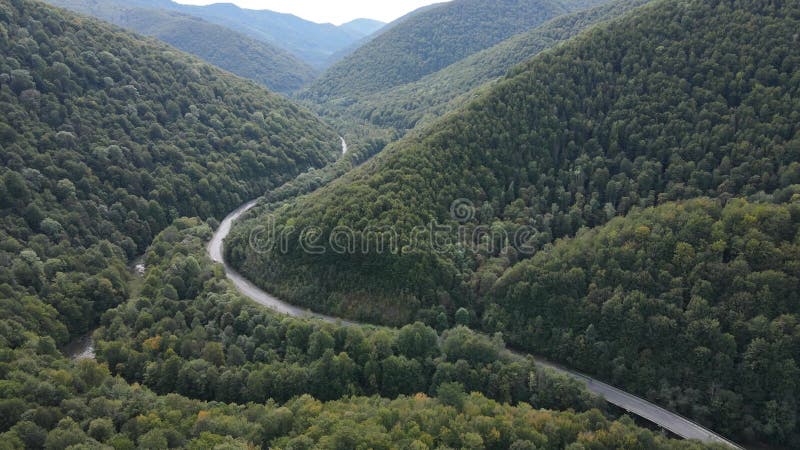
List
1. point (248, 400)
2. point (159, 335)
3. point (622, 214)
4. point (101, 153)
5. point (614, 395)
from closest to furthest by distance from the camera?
1. point (248, 400)
2. point (614, 395)
3. point (159, 335)
4. point (622, 214)
5. point (101, 153)

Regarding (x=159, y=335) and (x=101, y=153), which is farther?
(x=101, y=153)

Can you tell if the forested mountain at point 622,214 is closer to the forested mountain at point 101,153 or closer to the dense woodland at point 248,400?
the dense woodland at point 248,400

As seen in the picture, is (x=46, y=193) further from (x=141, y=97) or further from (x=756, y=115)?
(x=756, y=115)

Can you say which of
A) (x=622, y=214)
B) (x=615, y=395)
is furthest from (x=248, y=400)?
(x=622, y=214)

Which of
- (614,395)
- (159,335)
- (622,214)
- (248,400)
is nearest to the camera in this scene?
(248,400)

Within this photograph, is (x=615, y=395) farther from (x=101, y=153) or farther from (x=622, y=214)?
(x=101, y=153)

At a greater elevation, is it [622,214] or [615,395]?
[622,214]

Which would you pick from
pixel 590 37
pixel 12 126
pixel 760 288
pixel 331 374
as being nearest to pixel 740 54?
pixel 590 37
